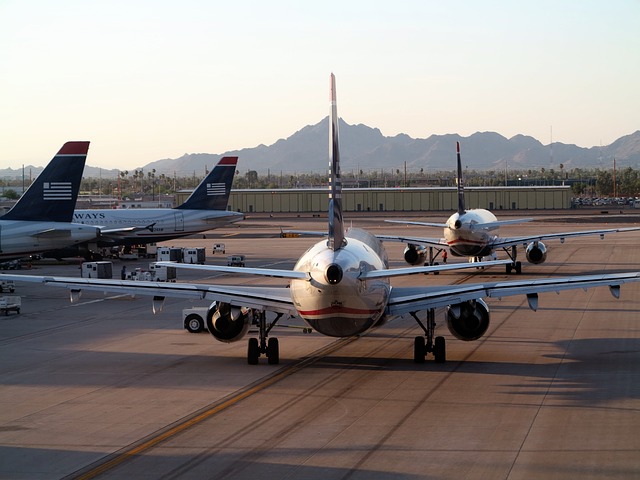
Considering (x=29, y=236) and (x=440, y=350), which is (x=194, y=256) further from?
(x=440, y=350)

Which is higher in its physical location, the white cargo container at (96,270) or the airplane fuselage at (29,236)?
the airplane fuselage at (29,236)

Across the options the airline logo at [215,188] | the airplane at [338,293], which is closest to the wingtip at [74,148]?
the airplane at [338,293]

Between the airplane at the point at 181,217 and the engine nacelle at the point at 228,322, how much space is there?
5108cm

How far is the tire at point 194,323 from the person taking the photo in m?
38.1

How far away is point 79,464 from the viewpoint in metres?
19.4

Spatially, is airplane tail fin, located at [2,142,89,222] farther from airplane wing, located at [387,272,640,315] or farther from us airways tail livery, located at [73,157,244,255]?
airplane wing, located at [387,272,640,315]

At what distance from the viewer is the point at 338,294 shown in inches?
1038

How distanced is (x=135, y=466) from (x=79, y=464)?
124 cm

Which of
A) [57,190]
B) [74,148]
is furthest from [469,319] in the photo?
[57,190]

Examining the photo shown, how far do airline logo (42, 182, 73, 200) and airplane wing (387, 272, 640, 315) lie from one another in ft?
105

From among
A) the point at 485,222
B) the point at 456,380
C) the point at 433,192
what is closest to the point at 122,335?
the point at 456,380

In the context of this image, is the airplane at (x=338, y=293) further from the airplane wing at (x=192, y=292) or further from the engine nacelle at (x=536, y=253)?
the engine nacelle at (x=536, y=253)

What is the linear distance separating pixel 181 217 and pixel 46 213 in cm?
2712

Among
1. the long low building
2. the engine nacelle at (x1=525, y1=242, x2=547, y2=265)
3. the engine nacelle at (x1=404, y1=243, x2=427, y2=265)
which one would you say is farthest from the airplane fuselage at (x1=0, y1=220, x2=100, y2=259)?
the long low building
